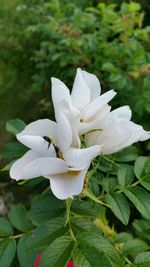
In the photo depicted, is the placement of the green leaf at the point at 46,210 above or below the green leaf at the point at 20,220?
above

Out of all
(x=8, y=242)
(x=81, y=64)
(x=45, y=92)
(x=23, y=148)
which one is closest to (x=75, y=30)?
(x=81, y=64)

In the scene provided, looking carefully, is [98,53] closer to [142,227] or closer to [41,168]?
[142,227]

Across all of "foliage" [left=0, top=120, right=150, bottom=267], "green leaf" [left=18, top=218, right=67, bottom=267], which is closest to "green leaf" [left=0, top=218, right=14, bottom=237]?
"foliage" [left=0, top=120, right=150, bottom=267]

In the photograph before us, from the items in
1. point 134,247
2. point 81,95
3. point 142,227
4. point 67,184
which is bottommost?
point 142,227

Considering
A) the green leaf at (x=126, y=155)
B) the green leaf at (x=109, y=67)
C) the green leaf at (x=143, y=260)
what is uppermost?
the green leaf at (x=126, y=155)

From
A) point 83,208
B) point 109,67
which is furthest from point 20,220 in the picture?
point 109,67

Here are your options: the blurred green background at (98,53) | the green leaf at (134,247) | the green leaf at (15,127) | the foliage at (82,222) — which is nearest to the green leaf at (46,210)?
the foliage at (82,222)

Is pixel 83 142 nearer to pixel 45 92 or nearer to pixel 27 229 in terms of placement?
pixel 27 229

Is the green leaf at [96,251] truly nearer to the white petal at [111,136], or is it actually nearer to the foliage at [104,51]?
the white petal at [111,136]

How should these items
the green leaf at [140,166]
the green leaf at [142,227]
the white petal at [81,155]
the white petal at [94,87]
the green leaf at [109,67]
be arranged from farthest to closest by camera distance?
the green leaf at [109,67]
the green leaf at [142,227]
the green leaf at [140,166]
the white petal at [94,87]
the white petal at [81,155]
